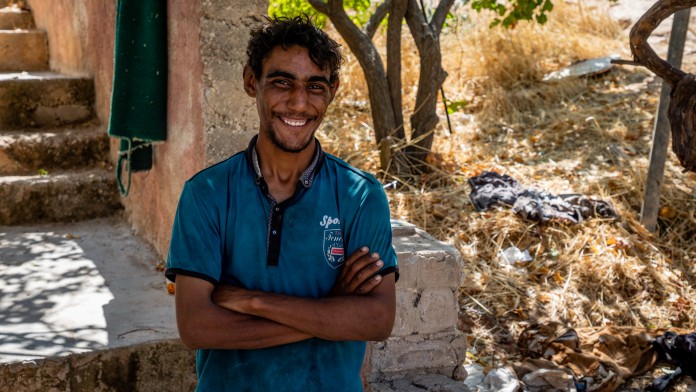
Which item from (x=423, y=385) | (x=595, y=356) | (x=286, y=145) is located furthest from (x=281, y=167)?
(x=595, y=356)

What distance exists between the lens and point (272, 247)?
81.1 inches

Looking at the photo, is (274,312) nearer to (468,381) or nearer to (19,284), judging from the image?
(19,284)

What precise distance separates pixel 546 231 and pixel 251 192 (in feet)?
15.6

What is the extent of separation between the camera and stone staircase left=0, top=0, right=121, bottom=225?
5.22m

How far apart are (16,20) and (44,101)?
9.00 ft

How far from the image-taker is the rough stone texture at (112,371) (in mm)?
3088

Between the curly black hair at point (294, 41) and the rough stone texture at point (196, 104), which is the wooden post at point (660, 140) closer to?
the rough stone texture at point (196, 104)

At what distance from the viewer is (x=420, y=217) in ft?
21.6

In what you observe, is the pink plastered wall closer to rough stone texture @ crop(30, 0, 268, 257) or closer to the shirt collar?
rough stone texture @ crop(30, 0, 268, 257)

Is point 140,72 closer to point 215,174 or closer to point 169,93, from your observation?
point 169,93

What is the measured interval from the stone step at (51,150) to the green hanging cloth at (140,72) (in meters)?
1.37

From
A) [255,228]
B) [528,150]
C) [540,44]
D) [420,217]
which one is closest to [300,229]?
[255,228]

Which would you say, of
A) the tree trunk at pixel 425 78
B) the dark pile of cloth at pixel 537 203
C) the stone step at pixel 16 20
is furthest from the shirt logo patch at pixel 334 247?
the stone step at pixel 16 20

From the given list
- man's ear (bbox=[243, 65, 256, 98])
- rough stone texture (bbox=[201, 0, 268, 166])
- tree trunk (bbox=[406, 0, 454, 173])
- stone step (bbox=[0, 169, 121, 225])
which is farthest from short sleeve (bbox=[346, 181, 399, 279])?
tree trunk (bbox=[406, 0, 454, 173])
